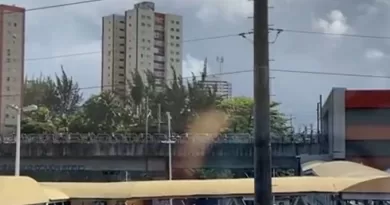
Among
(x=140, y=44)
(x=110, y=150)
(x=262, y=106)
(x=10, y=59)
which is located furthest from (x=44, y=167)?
(x=262, y=106)

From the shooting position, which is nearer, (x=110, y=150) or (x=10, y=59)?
(x=110, y=150)

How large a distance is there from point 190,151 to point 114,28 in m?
16.8

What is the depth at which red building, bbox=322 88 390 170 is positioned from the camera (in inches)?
1479

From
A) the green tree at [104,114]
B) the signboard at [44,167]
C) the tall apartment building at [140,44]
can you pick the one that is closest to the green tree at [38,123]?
the green tree at [104,114]

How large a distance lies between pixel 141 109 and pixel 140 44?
13.9 metres

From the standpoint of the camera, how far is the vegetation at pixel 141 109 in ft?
220

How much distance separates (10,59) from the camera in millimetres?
48719

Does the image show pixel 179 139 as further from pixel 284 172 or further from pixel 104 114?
pixel 104 114

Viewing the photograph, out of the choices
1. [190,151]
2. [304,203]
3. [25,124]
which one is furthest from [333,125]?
[25,124]

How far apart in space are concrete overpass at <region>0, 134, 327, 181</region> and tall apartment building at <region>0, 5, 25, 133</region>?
6376 mm

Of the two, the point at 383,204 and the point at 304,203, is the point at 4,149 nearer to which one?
the point at 304,203

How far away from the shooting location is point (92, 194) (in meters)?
16.2

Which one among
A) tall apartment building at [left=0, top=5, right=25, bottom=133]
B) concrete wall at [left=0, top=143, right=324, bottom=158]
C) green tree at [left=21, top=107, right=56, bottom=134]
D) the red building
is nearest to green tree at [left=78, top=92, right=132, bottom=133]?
green tree at [left=21, top=107, right=56, bottom=134]

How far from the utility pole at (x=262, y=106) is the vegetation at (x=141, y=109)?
57327mm
